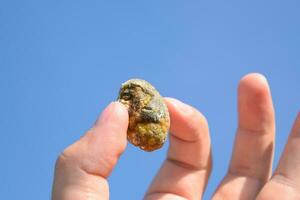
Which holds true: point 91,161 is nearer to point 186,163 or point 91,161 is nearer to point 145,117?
point 145,117

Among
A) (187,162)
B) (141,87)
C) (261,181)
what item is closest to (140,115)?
(141,87)

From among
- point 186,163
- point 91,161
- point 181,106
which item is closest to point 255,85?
point 181,106

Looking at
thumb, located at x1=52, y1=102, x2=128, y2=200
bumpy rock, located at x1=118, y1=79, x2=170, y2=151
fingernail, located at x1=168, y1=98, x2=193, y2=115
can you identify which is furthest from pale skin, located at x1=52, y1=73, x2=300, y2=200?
thumb, located at x1=52, y1=102, x2=128, y2=200

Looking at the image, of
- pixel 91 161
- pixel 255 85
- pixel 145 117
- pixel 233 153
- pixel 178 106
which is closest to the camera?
pixel 91 161

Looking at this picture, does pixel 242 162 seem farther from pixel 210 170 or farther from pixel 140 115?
pixel 140 115

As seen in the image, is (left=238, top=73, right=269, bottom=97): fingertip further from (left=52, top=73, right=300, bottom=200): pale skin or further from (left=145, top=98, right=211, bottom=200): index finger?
(left=145, top=98, right=211, bottom=200): index finger

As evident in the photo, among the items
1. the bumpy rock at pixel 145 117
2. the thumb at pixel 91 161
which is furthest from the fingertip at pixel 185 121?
the thumb at pixel 91 161
